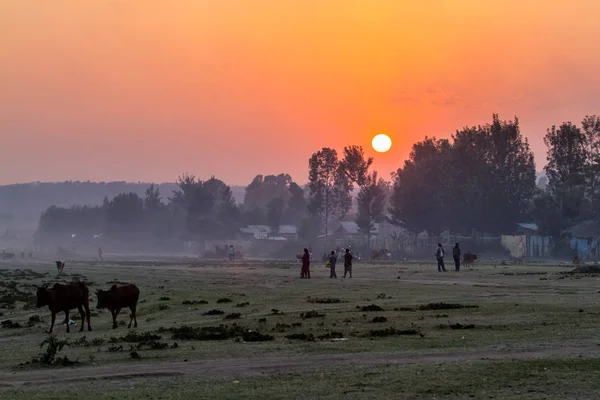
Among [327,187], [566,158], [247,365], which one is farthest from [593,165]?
[247,365]

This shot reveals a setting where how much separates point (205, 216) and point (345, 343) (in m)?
161

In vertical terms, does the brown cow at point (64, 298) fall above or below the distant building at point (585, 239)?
below

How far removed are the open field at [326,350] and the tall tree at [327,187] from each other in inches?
4957

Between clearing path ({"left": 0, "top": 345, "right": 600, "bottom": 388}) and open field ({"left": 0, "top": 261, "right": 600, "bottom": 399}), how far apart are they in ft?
0.13

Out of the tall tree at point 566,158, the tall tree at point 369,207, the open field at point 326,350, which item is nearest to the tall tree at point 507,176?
the tall tree at point 566,158

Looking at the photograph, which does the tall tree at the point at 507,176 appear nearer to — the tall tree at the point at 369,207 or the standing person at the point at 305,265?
the tall tree at the point at 369,207

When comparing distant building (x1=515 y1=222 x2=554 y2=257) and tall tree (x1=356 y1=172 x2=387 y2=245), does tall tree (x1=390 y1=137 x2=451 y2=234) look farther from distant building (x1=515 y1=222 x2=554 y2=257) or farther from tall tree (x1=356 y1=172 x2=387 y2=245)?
distant building (x1=515 y1=222 x2=554 y2=257)

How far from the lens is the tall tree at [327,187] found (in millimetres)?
161250

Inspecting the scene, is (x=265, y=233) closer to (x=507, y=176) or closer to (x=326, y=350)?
(x=507, y=176)

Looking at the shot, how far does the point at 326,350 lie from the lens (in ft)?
64.0

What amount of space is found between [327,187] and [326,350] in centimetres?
14430

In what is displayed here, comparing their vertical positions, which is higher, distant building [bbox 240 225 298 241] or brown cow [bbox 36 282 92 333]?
distant building [bbox 240 225 298 241]

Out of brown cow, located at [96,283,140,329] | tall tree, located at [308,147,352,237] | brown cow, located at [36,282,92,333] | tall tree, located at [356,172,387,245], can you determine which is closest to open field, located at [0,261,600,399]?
brown cow, located at [96,283,140,329]

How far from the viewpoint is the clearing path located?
54.5ft
